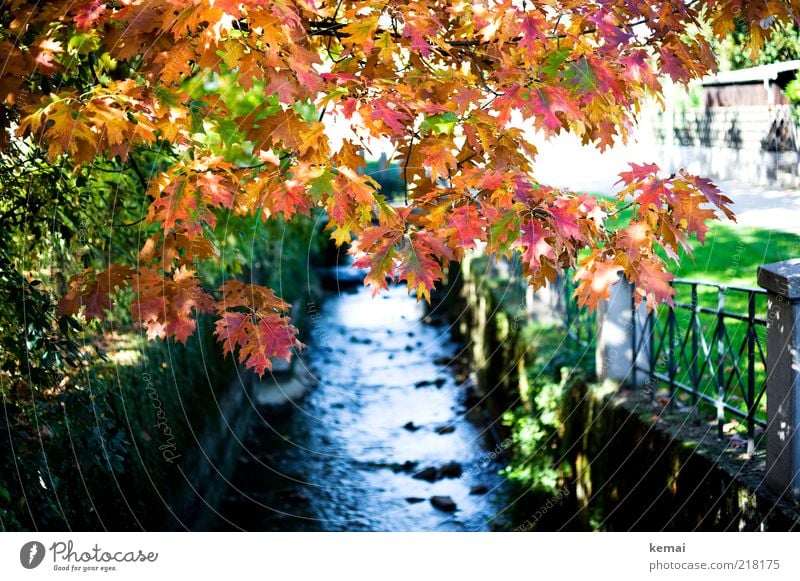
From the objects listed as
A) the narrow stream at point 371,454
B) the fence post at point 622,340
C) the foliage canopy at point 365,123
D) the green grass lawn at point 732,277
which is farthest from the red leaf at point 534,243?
the narrow stream at point 371,454

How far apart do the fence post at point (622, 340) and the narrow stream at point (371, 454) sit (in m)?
1.50

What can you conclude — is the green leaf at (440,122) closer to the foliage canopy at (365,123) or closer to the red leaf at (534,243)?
the foliage canopy at (365,123)

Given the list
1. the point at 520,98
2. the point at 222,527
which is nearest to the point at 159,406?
the point at 222,527

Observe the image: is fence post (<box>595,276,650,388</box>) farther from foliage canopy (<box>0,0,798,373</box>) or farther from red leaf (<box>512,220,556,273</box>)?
red leaf (<box>512,220,556,273</box>)

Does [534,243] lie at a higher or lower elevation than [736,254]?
higher

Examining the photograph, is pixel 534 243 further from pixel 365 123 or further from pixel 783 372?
pixel 783 372

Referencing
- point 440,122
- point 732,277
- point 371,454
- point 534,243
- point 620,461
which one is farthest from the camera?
point 371,454

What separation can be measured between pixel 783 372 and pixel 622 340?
6.13 feet

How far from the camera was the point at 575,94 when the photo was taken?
2.89 meters

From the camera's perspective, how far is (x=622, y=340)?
565 centimetres

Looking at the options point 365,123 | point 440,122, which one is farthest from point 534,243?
point 365,123

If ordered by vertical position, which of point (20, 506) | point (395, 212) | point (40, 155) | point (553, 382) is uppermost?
point (40, 155)
